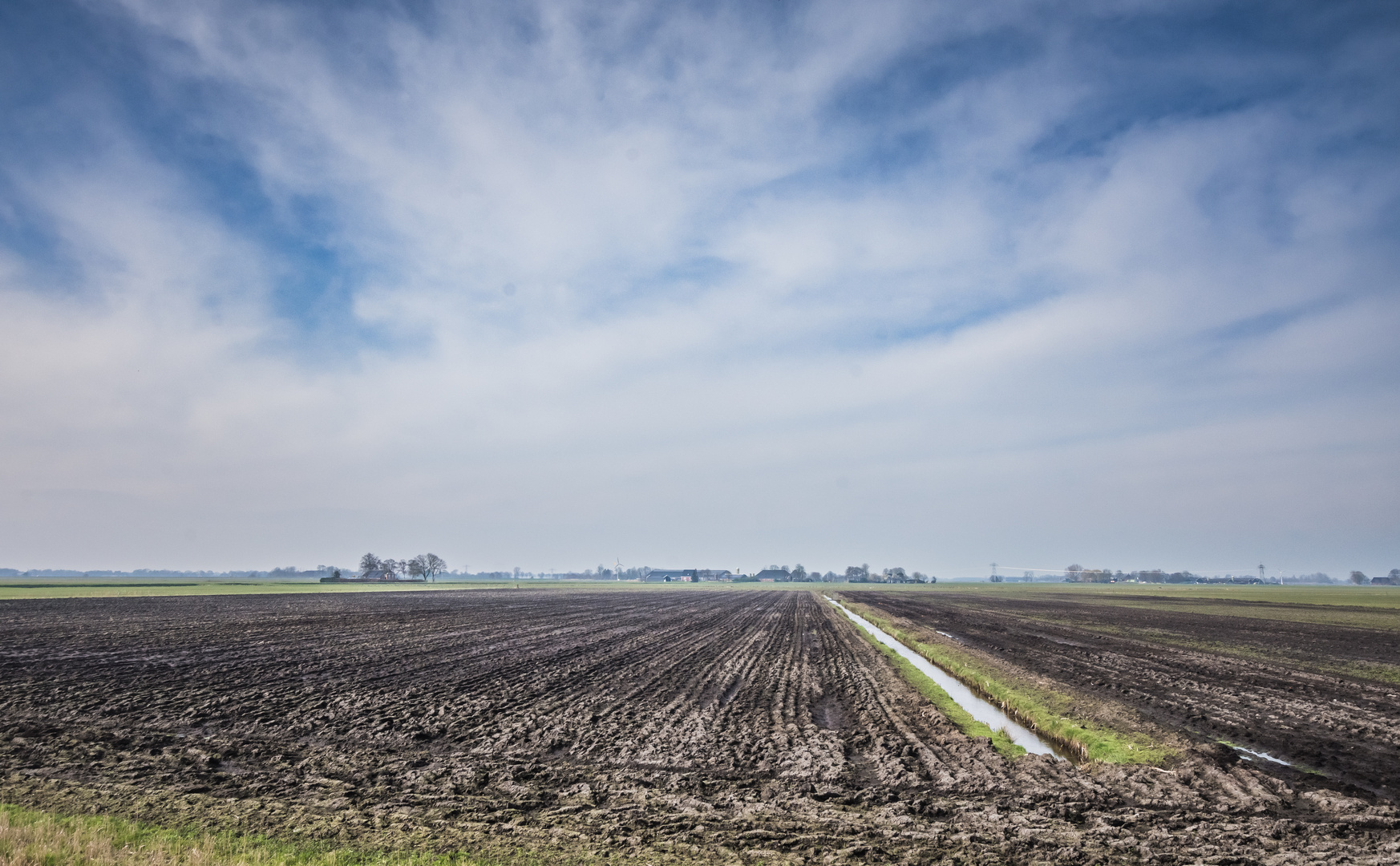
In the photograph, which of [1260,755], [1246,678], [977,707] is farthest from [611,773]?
[1246,678]

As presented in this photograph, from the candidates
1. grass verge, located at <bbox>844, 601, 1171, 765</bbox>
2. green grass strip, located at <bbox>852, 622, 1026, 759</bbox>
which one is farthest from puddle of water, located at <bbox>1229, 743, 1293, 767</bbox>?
green grass strip, located at <bbox>852, 622, 1026, 759</bbox>

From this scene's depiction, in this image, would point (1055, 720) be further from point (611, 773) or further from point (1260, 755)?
point (611, 773)

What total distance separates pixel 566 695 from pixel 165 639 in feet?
76.2

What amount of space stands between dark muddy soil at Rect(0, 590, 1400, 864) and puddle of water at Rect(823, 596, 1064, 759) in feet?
4.67

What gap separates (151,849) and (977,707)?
59.1 feet

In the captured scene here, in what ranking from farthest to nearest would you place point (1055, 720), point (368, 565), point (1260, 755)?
point (368, 565) < point (1055, 720) < point (1260, 755)

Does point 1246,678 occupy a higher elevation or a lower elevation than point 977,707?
higher

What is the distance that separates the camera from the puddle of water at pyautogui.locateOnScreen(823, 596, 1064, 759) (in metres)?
14.6

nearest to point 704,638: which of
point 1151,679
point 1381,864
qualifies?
point 1151,679

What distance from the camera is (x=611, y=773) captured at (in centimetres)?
1120

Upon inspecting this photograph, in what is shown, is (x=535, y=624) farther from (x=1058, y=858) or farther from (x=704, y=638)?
(x=1058, y=858)

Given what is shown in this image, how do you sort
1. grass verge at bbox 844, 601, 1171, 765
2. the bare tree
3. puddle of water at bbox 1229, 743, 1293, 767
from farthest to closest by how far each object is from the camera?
the bare tree < grass verge at bbox 844, 601, 1171, 765 < puddle of water at bbox 1229, 743, 1293, 767

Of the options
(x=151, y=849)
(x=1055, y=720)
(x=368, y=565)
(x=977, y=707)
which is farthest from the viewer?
(x=368, y=565)

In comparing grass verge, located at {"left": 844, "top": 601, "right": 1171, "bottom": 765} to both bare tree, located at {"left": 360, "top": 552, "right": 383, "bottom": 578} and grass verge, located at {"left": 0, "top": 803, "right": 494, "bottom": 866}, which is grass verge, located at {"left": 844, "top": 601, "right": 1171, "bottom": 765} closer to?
grass verge, located at {"left": 0, "top": 803, "right": 494, "bottom": 866}
